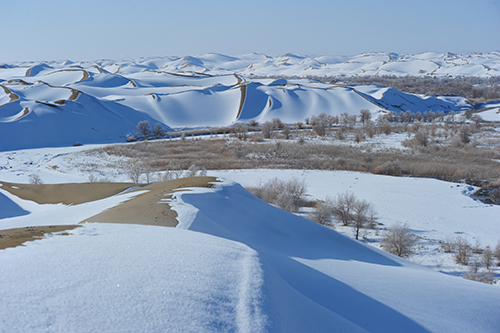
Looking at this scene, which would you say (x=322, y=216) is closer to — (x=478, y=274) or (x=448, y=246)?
(x=448, y=246)

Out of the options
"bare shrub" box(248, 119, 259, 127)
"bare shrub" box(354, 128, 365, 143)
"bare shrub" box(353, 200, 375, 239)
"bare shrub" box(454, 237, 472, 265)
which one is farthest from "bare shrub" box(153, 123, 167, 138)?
"bare shrub" box(454, 237, 472, 265)

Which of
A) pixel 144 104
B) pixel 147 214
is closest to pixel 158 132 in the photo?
pixel 144 104

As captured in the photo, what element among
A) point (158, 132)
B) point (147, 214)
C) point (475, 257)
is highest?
point (147, 214)

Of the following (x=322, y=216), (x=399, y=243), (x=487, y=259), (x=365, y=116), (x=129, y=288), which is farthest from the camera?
(x=365, y=116)

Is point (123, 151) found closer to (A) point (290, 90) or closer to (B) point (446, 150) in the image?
(B) point (446, 150)

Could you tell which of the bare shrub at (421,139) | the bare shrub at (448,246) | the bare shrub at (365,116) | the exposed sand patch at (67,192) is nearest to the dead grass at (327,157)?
the bare shrub at (421,139)
